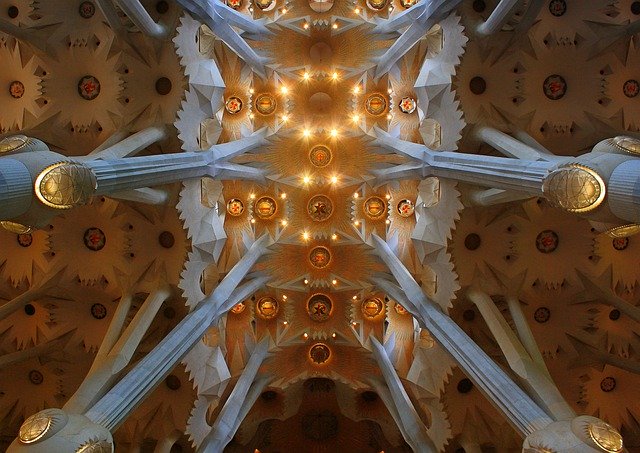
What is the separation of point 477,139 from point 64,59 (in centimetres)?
914

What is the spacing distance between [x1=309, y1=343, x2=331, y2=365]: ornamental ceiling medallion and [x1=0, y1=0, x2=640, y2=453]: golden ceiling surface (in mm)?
87

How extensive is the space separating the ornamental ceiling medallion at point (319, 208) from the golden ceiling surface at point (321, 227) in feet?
0.14

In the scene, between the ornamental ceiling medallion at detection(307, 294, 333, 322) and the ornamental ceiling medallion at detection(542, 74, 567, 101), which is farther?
the ornamental ceiling medallion at detection(307, 294, 333, 322)

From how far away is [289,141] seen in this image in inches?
717

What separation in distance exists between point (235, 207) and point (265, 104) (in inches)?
129

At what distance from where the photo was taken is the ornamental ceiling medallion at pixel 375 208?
1862 centimetres

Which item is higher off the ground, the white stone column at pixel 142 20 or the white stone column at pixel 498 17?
the white stone column at pixel 498 17

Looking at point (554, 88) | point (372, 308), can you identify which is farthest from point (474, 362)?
point (372, 308)

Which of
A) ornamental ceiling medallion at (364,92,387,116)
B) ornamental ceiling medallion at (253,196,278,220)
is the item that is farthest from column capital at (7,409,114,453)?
ornamental ceiling medallion at (364,92,387,116)

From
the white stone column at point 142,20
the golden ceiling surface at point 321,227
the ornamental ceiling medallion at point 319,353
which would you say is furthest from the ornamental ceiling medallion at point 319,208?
the white stone column at point 142,20

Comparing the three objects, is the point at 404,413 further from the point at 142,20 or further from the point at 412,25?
the point at 142,20

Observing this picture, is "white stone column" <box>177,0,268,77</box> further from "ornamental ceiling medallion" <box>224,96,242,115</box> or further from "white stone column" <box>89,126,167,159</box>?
"white stone column" <box>89,126,167,159</box>

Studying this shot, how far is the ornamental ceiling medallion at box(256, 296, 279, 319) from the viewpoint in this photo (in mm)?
18312

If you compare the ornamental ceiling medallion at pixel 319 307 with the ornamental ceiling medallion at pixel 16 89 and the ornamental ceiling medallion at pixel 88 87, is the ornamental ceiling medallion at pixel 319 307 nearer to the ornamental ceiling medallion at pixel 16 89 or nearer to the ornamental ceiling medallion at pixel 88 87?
the ornamental ceiling medallion at pixel 88 87
